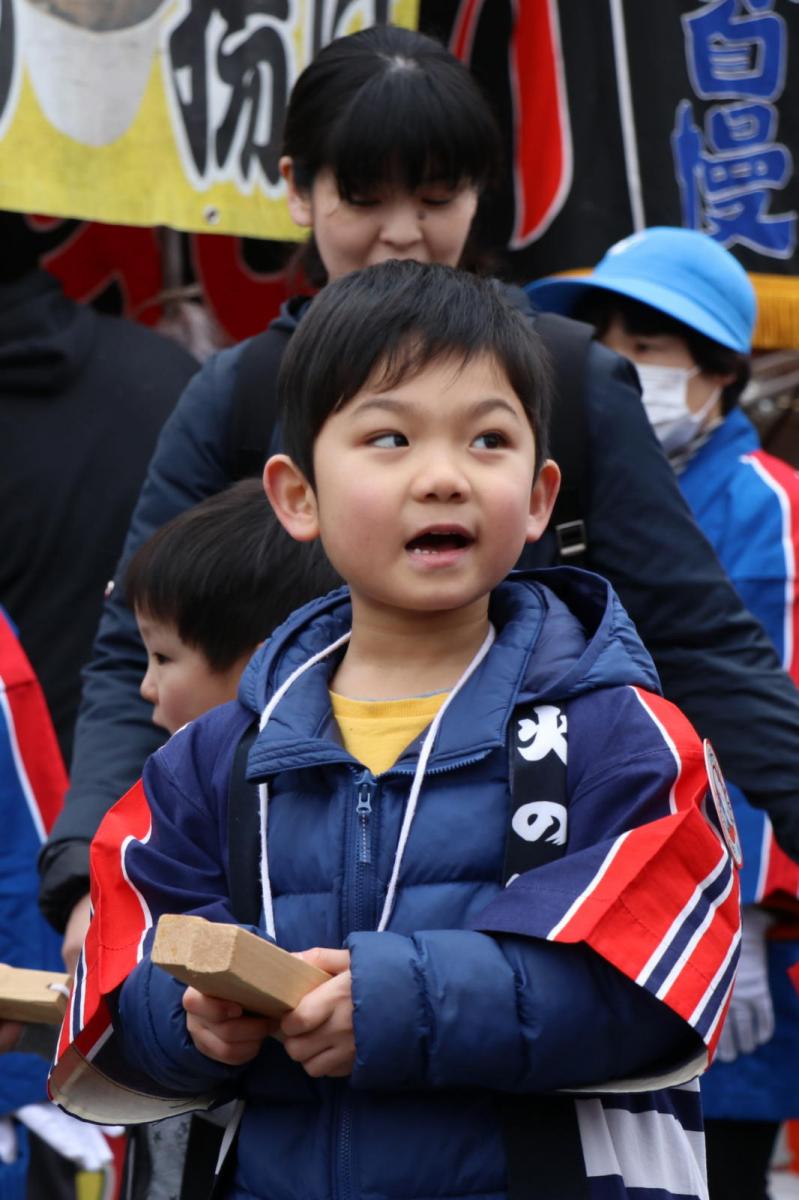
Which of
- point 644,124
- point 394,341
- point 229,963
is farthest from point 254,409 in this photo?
point 644,124

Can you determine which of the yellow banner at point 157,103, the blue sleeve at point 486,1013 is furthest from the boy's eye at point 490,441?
the yellow banner at point 157,103

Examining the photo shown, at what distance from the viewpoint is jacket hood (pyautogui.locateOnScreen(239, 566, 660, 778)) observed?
1960 millimetres

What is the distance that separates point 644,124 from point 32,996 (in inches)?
153

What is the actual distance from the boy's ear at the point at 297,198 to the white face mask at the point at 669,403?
47.9 inches

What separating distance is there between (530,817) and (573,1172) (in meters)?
0.34

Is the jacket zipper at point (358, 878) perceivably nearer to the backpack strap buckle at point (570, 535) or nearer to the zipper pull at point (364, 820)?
the zipper pull at point (364, 820)

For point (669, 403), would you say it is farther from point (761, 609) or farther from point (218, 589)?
point (218, 589)

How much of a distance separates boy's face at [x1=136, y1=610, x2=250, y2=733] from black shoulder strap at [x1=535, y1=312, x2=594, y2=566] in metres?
0.47

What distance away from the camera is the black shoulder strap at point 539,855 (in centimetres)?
184

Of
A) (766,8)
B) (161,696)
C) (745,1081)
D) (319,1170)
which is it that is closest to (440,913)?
(319,1170)

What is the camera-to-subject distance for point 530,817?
191 cm

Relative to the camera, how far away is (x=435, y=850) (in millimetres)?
1914

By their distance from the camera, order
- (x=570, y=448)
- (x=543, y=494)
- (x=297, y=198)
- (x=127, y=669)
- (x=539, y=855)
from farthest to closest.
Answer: (x=297, y=198) → (x=127, y=669) → (x=570, y=448) → (x=543, y=494) → (x=539, y=855)

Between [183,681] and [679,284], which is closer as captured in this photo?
[183,681]
